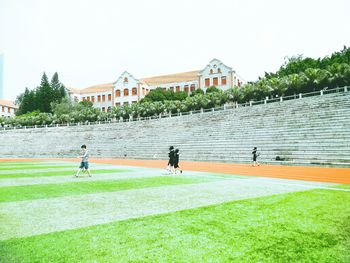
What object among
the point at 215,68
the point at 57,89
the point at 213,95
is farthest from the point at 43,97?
the point at 213,95

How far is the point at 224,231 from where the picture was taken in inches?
216

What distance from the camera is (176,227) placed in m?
5.77

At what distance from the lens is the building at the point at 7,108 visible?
9855 centimetres

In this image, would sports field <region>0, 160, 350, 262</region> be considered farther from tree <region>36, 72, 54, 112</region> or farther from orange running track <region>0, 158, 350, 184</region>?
tree <region>36, 72, 54, 112</region>

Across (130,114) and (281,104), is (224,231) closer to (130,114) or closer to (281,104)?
(281,104)

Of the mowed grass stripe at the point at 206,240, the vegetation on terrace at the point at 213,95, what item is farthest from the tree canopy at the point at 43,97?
the mowed grass stripe at the point at 206,240

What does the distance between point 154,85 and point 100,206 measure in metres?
73.2

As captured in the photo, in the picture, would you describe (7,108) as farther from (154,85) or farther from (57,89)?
(154,85)

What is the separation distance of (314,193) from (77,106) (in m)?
68.0

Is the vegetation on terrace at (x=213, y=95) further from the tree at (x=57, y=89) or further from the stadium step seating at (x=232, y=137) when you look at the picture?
the stadium step seating at (x=232, y=137)

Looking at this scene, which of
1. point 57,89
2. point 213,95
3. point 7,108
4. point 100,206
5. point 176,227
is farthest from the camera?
point 7,108

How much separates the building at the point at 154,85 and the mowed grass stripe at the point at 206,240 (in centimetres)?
6314

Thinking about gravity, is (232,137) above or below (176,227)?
above

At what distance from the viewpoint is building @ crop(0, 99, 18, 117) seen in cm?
9855
